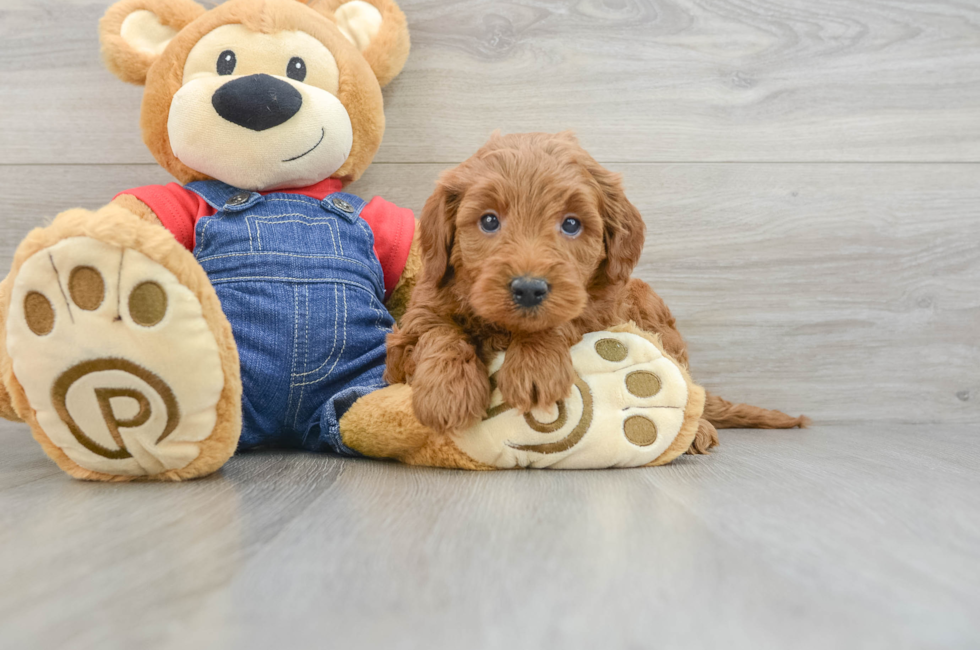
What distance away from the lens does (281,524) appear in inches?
25.9

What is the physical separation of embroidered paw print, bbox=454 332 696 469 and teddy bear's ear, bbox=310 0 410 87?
2.36 feet

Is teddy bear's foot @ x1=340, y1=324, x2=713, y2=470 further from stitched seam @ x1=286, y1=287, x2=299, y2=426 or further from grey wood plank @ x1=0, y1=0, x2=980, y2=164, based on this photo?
grey wood plank @ x1=0, y1=0, x2=980, y2=164

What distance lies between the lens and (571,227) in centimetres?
87

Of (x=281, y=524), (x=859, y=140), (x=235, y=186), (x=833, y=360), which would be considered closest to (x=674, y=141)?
(x=859, y=140)

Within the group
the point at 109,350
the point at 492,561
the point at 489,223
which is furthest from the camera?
the point at 489,223

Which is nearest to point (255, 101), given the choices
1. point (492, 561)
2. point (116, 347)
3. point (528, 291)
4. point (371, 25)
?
point (371, 25)

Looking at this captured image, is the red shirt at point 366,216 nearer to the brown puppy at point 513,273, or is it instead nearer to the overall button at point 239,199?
the overall button at point 239,199

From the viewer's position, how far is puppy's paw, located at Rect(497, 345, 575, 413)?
2.80 ft

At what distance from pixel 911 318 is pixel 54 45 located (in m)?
2.01

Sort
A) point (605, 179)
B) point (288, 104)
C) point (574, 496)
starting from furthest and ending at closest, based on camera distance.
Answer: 1. point (288, 104)
2. point (605, 179)
3. point (574, 496)

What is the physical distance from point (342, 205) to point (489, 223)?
1.30ft

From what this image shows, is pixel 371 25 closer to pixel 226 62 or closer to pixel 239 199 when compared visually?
pixel 226 62

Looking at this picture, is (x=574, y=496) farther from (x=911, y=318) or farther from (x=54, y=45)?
(x=54, y=45)

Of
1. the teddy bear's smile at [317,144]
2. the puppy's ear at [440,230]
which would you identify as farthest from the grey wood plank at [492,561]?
the teddy bear's smile at [317,144]
